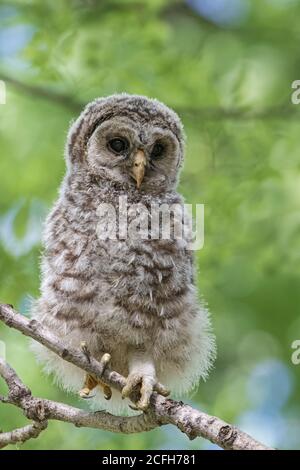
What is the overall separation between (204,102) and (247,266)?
1.45m

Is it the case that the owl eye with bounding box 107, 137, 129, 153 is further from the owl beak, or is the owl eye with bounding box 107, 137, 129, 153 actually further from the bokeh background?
the bokeh background

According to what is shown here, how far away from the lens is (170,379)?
382cm

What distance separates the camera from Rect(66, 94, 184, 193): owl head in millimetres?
3854

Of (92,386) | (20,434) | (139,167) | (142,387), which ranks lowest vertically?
(20,434)

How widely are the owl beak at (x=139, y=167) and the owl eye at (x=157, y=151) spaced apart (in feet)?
0.34

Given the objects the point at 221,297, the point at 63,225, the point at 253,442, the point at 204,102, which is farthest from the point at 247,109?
the point at 253,442

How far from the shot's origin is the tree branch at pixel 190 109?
571 centimetres

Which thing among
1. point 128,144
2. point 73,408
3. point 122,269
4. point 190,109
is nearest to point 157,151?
point 128,144

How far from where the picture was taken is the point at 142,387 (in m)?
3.28

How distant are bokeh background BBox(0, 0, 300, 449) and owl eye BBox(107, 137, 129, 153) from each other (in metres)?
0.99

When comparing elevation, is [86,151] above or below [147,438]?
above

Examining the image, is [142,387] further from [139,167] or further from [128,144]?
[128,144]

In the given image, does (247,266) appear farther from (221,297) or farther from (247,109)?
(247,109)

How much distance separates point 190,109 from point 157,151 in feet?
6.04
